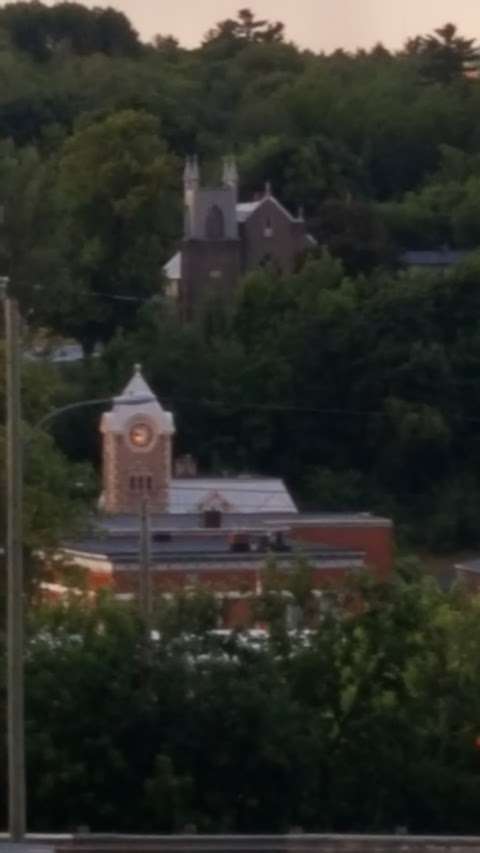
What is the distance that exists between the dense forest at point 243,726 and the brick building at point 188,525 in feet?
27.1

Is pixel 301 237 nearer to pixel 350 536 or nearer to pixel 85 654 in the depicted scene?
pixel 350 536

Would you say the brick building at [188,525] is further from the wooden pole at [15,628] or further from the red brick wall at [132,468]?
the wooden pole at [15,628]

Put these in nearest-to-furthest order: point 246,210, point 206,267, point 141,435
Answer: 1. point 141,435
2. point 206,267
3. point 246,210

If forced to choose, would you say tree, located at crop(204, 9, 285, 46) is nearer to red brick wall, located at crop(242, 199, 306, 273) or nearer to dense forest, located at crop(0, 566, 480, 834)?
red brick wall, located at crop(242, 199, 306, 273)

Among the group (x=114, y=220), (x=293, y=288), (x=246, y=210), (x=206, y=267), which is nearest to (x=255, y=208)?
(x=246, y=210)

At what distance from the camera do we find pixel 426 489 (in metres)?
75.8

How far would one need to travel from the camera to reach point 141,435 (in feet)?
227

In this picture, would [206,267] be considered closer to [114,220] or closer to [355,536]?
[114,220]

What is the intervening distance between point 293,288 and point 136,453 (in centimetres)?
1355

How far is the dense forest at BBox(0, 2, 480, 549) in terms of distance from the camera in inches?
3009

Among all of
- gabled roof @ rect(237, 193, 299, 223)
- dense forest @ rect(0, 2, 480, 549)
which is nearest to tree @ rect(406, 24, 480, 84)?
dense forest @ rect(0, 2, 480, 549)

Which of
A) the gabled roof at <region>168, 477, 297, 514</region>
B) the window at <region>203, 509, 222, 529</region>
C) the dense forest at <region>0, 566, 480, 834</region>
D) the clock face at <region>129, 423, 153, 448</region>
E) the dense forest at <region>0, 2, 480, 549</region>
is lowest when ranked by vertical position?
the dense forest at <region>0, 566, 480, 834</region>

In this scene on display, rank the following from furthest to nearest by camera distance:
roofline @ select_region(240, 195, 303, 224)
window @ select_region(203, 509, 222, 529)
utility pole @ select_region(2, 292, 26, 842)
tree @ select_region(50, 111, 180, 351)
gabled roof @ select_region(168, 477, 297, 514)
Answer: roofline @ select_region(240, 195, 303, 224) < tree @ select_region(50, 111, 180, 351) < gabled roof @ select_region(168, 477, 297, 514) < window @ select_region(203, 509, 222, 529) < utility pole @ select_region(2, 292, 26, 842)

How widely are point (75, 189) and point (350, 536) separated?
29.0 m
